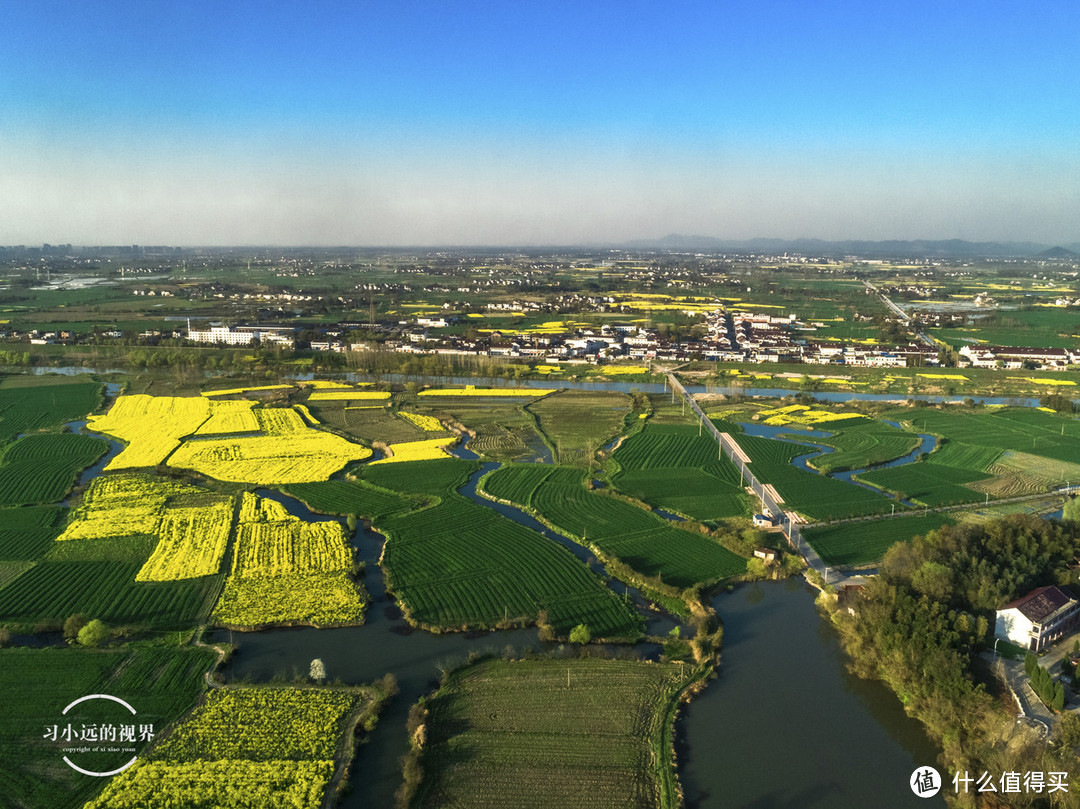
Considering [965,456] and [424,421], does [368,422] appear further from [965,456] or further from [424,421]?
[965,456]

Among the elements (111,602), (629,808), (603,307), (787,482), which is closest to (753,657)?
(629,808)

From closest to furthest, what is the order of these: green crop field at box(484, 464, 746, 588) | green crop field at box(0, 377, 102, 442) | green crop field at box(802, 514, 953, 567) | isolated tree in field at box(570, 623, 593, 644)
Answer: isolated tree in field at box(570, 623, 593, 644), green crop field at box(484, 464, 746, 588), green crop field at box(802, 514, 953, 567), green crop field at box(0, 377, 102, 442)

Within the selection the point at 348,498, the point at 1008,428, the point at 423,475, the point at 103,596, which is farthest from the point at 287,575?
the point at 1008,428

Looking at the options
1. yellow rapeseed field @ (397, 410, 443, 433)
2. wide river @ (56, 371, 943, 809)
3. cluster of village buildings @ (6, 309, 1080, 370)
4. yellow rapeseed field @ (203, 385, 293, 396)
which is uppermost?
cluster of village buildings @ (6, 309, 1080, 370)

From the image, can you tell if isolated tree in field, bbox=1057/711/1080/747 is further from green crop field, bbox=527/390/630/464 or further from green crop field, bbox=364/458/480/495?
green crop field, bbox=527/390/630/464

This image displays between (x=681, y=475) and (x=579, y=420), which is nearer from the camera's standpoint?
(x=681, y=475)

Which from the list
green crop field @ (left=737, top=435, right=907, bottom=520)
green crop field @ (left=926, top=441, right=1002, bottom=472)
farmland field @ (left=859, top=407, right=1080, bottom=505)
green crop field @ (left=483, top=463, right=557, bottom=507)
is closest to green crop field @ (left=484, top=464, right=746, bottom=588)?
green crop field @ (left=483, top=463, right=557, bottom=507)

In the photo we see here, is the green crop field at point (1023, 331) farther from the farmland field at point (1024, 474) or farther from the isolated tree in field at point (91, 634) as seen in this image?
the isolated tree in field at point (91, 634)

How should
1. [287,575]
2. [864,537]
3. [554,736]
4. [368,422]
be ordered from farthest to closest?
[368,422], [864,537], [287,575], [554,736]
